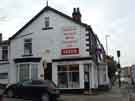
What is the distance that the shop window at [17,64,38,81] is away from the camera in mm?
38688

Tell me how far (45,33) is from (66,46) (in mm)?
3305

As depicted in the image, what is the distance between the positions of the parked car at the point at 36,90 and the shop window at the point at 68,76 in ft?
33.2

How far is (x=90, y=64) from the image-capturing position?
36969 mm

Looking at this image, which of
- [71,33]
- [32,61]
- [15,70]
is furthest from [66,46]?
[15,70]

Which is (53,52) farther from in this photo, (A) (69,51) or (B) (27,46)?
(B) (27,46)

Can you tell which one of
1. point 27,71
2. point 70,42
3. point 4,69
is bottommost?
point 27,71

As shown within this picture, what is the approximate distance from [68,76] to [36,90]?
442 inches

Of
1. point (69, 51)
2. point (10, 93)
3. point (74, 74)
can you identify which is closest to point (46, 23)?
point (69, 51)

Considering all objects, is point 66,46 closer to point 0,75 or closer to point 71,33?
point 71,33

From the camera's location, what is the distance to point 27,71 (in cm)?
3891

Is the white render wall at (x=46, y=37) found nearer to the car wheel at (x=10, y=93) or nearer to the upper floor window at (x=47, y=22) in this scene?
the upper floor window at (x=47, y=22)

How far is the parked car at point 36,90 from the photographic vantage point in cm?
2584

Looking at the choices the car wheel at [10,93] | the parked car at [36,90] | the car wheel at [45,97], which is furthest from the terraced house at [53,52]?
the car wheel at [45,97]

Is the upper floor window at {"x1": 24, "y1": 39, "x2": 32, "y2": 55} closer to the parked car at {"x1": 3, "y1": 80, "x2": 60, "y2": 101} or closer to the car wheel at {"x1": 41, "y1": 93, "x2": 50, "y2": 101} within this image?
the parked car at {"x1": 3, "y1": 80, "x2": 60, "y2": 101}
